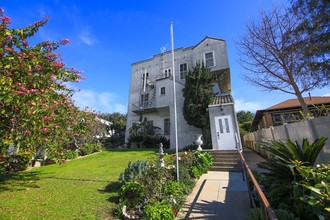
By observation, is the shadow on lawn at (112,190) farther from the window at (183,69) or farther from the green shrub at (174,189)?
the window at (183,69)

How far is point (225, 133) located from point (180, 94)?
6.90m

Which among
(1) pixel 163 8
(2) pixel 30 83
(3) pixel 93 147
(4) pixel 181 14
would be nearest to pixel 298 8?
(4) pixel 181 14

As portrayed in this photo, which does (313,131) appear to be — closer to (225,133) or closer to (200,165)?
(200,165)

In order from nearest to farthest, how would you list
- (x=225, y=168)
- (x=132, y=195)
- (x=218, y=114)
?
1. (x=132, y=195)
2. (x=225, y=168)
3. (x=218, y=114)

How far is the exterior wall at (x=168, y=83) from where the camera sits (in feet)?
55.6

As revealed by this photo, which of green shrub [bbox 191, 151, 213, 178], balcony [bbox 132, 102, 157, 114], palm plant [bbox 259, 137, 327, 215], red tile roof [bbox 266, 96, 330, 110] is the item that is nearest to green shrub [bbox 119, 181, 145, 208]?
palm plant [bbox 259, 137, 327, 215]

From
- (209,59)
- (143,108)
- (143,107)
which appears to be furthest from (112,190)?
(209,59)

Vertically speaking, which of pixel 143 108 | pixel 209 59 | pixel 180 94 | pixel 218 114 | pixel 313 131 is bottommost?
pixel 313 131

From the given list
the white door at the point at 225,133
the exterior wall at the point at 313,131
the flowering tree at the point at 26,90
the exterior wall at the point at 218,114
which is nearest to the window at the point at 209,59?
the exterior wall at the point at 218,114

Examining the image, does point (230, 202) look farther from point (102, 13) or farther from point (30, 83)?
point (102, 13)

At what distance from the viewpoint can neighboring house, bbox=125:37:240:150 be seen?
12609 millimetres

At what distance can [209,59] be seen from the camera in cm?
1895

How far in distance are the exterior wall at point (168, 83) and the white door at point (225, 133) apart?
148 inches

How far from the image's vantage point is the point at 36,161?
1195cm
